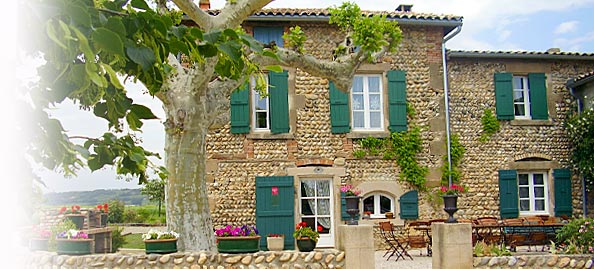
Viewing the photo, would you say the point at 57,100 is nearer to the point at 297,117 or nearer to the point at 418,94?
the point at 297,117

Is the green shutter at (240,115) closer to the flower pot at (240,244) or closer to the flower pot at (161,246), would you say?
the flower pot at (240,244)

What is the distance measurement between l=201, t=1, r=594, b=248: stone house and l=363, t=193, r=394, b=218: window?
23 mm

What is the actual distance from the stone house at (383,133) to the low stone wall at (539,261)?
5165mm

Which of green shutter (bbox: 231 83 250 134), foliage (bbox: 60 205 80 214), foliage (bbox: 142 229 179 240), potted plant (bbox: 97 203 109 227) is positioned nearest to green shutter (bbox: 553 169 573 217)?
green shutter (bbox: 231 83 250 134)

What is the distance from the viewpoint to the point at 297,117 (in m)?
13.9

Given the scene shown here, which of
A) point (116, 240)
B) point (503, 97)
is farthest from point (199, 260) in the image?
point (503, 97)

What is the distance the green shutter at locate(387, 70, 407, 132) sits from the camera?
14.1m

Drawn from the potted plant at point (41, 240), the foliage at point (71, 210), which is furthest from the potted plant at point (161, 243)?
the foliage at point (71, 210)

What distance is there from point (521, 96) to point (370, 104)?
3.71 meters

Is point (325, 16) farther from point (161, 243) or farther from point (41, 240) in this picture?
point (41, 240)

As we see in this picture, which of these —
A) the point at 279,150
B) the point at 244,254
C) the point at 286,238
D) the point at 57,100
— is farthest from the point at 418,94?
the point at 57,100

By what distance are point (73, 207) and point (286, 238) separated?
4.46 meters

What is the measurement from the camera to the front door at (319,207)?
13938 millimetres

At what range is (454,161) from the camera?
47.1 feet
